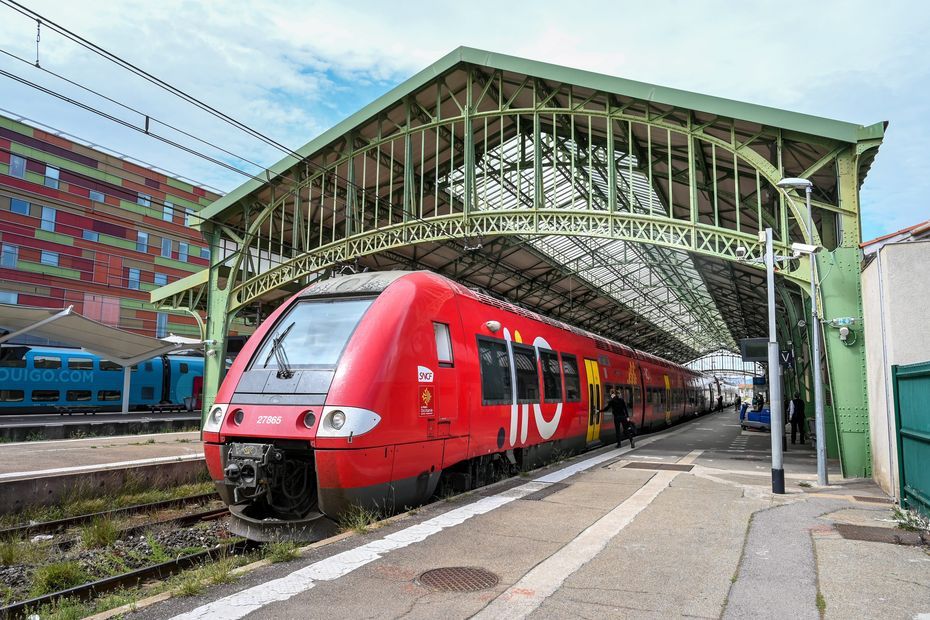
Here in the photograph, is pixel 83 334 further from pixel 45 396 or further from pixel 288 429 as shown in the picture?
pixel 288 429

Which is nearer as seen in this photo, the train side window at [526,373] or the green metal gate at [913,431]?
the green metal gate at [913,431]

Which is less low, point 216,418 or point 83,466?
point 216,418

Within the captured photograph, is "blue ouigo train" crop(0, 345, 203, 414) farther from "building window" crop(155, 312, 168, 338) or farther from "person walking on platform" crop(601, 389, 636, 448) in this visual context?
"person walking on platform" crop(601, 389, 636, 448)

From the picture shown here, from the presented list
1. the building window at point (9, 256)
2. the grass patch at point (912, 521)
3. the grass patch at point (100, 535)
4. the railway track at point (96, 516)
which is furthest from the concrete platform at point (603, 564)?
the building window at point (9, 256)

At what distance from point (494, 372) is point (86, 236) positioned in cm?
4716

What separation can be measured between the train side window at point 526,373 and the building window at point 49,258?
44727mm

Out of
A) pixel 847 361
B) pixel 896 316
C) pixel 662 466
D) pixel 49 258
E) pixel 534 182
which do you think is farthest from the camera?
pixel 49 258

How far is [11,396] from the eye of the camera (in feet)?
86.0

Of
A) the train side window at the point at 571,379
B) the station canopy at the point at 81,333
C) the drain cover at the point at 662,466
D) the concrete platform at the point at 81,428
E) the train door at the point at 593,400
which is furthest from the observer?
A: the station canopy at the point at 81,333

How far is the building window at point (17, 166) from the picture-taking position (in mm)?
43266

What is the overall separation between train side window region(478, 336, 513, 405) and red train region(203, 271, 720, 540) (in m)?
0.02

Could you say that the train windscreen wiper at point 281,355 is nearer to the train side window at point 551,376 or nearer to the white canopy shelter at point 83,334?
the train side window at point 551,376

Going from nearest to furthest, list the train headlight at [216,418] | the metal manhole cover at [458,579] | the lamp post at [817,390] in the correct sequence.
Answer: the metal manhole cover at [458,579] → the train headlight at [216,418] → the lamp post at [817,390]

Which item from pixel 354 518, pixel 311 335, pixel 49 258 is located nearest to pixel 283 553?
pixel 354 518
